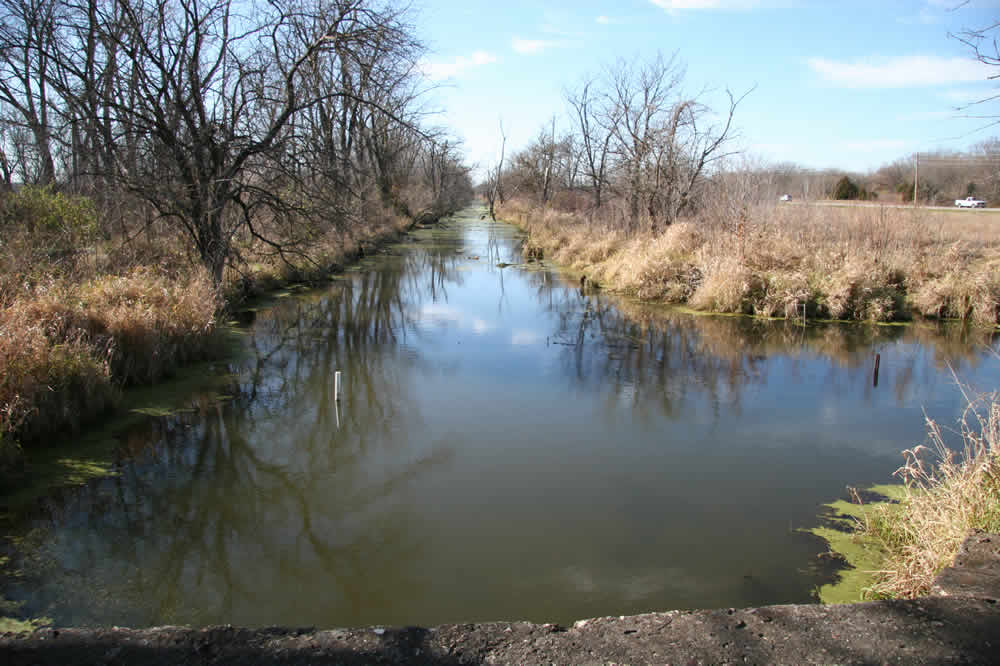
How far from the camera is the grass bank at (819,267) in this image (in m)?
13.7

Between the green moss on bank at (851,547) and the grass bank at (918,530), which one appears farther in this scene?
the green moss on bank at (851,547)

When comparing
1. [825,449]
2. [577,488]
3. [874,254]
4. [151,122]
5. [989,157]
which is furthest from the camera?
[989,157]

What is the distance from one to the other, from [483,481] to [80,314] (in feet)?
16.3

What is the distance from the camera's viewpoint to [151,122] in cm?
1029

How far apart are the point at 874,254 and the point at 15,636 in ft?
53.1

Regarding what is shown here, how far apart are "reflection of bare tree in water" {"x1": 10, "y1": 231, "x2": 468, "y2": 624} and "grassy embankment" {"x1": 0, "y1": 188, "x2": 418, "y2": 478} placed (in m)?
0.85

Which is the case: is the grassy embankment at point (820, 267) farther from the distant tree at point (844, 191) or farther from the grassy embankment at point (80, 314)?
the distant tree at point (844, 191)

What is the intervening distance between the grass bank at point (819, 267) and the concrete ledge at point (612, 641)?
11.4 m

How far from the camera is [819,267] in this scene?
14273mm

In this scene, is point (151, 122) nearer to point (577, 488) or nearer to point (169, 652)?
point (577, 488)

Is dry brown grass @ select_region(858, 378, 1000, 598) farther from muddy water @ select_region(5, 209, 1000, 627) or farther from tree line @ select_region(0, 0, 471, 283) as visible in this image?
tree line @ select_region(0, 0, 471, 283)

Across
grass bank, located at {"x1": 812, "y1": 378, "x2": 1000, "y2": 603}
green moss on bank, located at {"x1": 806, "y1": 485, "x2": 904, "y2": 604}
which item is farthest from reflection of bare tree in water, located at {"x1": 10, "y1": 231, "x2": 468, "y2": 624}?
grass bank, located at {"x1": 812, "y1": 378, "x2": 1000, "y2": 603}

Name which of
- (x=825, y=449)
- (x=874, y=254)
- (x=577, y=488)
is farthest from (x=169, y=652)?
(x=874, y=254)

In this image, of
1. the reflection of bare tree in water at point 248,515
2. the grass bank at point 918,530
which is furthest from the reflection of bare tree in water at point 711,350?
the reflection of bare tree in water at point 248,515
